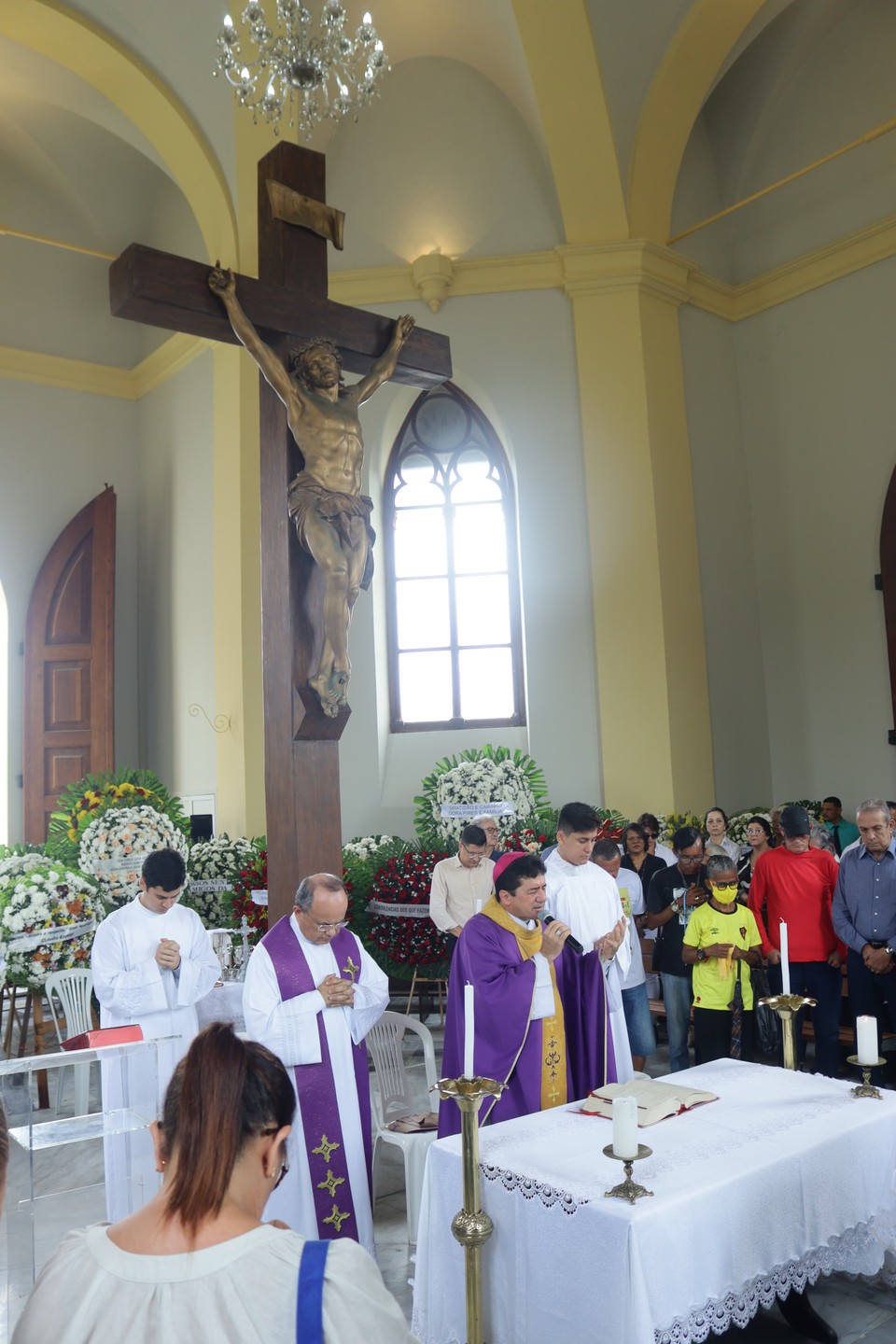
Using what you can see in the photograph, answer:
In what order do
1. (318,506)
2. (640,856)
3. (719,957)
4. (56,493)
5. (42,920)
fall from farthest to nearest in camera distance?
(56,493) → (640,856) → (42,920) → (719,957) → (318,506)

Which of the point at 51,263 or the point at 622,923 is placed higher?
the point at 51,263

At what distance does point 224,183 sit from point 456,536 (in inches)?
157

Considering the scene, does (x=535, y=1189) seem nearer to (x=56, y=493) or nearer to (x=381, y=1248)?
(x=381, y=1248)

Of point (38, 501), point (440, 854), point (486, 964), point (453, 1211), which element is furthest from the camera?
point (38, 501)

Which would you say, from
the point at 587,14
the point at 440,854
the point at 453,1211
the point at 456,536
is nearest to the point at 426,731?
the point at 456,536

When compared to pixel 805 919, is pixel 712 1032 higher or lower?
lower

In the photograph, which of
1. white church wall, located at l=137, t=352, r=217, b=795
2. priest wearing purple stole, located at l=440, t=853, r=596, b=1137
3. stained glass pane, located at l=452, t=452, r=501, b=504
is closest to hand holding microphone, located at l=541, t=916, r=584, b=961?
priest wearing purple stole, located at l=440, t=853, r=596, b=1137

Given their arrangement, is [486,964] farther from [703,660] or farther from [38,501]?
[38,501]

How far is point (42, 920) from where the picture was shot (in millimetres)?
6973

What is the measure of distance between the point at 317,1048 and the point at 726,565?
27.8ft

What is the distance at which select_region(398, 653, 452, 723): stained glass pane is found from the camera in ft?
38.1

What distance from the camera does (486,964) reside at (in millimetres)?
4215

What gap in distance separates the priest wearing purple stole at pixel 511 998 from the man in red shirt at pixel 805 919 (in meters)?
2.24

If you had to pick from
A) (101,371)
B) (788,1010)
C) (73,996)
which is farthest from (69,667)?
(788,1010)
